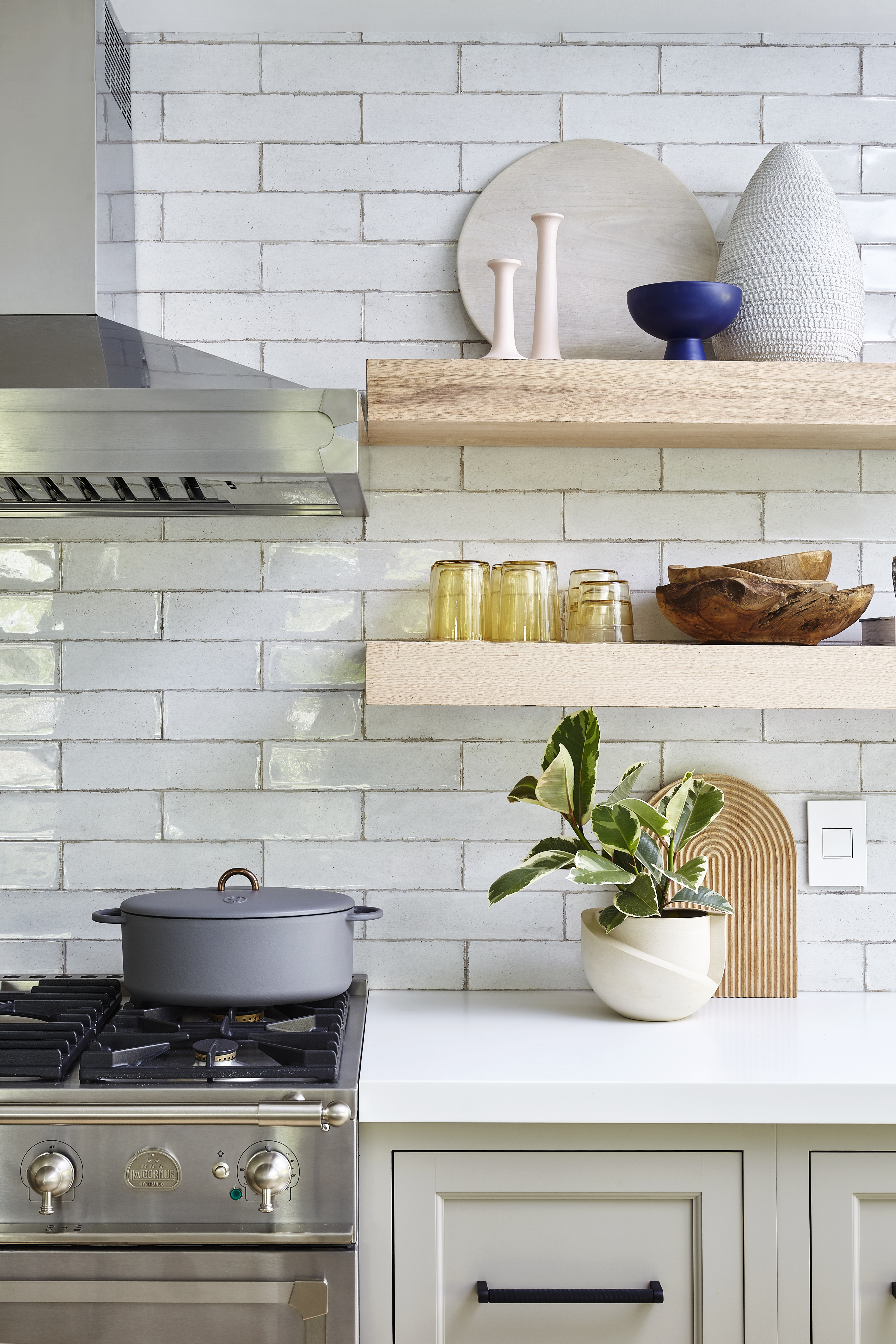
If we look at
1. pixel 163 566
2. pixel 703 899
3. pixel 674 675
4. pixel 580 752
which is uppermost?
pixel 163 566

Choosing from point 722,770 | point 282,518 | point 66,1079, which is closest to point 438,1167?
point 66,1079

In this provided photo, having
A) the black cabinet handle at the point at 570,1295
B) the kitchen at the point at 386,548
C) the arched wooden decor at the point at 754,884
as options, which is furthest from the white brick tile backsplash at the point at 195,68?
the black cabinet handle at the point at 570,1295

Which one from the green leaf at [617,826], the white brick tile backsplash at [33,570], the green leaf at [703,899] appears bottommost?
the green leaf at [703,899]

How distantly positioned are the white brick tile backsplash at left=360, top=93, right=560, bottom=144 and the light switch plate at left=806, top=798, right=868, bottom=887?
141 cm

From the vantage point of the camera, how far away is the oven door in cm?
137

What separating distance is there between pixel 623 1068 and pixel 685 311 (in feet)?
4.00

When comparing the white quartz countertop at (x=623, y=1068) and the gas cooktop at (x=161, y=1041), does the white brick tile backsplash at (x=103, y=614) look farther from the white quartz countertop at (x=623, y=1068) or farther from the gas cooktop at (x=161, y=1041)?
the white quartz countertop at (x=623, y=1068)

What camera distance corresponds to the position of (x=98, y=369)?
162 cm

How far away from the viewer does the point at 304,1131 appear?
4.59ft

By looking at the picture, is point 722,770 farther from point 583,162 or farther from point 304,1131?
point 583,162

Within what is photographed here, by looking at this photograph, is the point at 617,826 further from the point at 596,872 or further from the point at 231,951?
the point at 231,951

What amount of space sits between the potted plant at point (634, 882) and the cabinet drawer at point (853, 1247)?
35cm

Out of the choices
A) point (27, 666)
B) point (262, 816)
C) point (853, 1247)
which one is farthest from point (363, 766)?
point (853, 1247)

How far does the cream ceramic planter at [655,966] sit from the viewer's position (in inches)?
68.5
